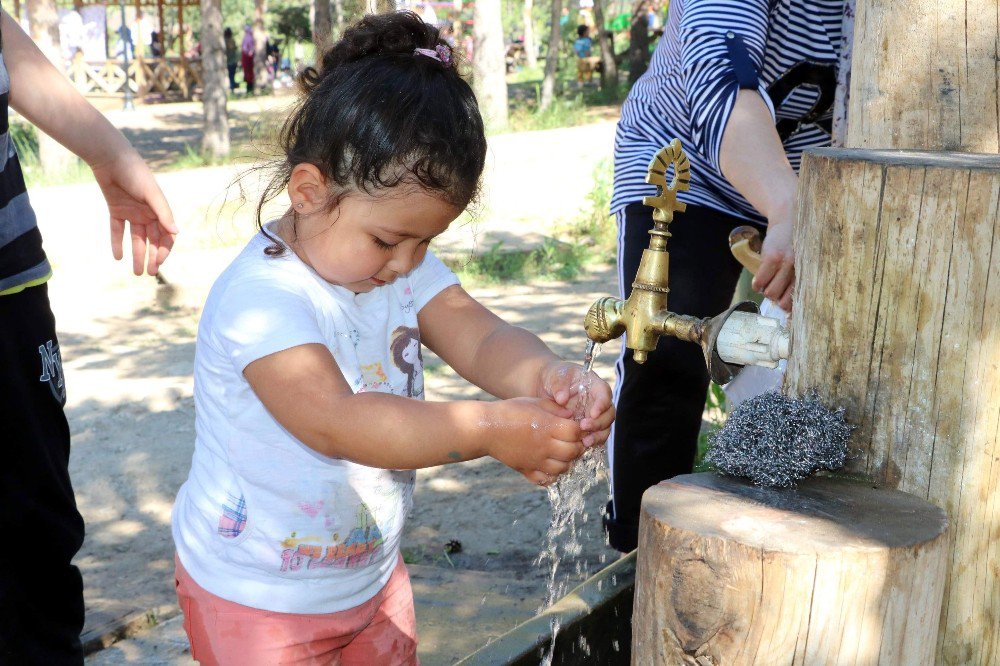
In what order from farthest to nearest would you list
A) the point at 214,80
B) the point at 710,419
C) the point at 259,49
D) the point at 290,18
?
the point at 290,18, the point at 259,49, the point at 214,80, the point at 710,419

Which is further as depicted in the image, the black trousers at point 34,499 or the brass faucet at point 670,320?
the black trousers at point 34,499

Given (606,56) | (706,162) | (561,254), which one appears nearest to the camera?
(706,162)

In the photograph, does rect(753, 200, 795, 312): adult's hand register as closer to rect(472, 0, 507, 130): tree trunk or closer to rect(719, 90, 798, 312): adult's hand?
rect(719, 90, 798, 312): adult's hand

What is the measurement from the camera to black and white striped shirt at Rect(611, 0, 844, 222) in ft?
6.56

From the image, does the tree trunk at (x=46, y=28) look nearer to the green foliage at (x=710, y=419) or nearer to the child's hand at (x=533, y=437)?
the green foliage at (x=710, y=419)

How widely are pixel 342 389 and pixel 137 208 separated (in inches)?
32.8

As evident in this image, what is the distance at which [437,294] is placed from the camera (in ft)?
6.24

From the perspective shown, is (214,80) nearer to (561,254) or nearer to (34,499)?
(561,254)

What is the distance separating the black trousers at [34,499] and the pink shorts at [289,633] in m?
0.32

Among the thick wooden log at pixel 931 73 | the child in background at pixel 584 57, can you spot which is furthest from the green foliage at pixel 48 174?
the child in background at pixel 584 57

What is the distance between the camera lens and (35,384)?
1.89 meters

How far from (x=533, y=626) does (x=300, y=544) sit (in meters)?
0.43

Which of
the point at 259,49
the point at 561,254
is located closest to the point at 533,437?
the point at 561,254

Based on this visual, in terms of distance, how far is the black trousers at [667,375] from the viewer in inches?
96.5
